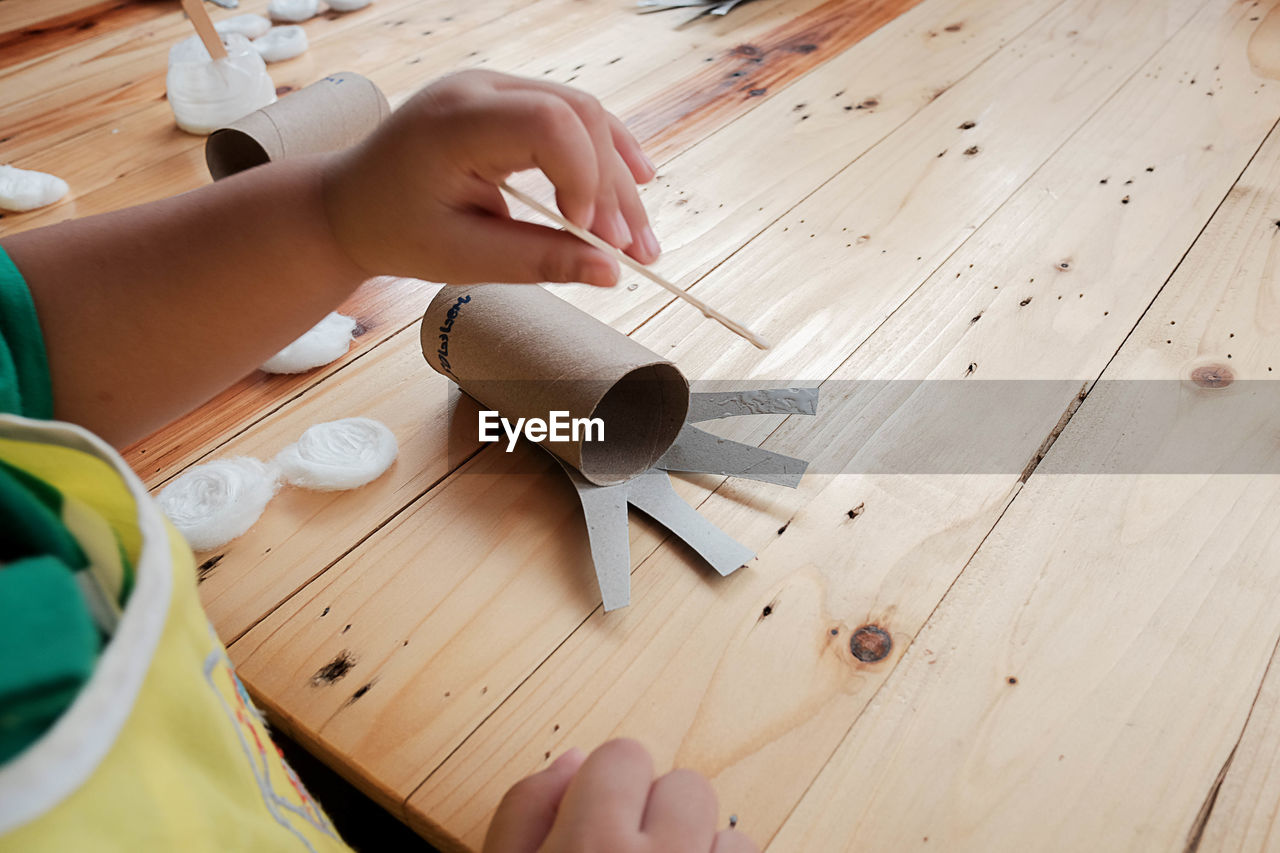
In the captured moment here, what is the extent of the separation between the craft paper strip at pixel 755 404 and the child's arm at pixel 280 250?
0.17 m

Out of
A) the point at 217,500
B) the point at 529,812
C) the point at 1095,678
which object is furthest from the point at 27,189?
the point at 1095,678

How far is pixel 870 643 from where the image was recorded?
552mm

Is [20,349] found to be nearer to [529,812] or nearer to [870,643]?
[529,812]

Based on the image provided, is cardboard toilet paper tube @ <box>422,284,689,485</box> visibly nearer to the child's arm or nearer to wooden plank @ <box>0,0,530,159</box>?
the child's arm

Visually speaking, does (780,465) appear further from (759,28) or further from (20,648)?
(759,28)

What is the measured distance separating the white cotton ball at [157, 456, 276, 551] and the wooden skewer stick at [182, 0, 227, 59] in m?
0.62

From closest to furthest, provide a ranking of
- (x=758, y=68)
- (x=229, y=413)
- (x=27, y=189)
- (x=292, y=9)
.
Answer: (x=229, y=413)
(x=27, y=189)
(x=758, y=68)
(x=292, y=9)

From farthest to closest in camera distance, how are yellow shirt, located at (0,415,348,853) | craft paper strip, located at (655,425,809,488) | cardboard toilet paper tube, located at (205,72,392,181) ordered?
cardboard toilet paper tube, located at (205,72,392,181) < craft paper strip, located at (655,425,809,488) < yellow shirt, located at (0,415,348,853)

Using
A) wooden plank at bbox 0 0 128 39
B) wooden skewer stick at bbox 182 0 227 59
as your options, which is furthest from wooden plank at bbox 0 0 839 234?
wooden plank at bbox 0 0 128 39

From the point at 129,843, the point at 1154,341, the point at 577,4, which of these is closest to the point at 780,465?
the point at 1154,341

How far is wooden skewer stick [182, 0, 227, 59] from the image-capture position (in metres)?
1.03

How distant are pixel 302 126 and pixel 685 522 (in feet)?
1.92

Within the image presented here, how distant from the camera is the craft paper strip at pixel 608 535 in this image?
23.0 inches

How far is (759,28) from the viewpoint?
130 centimetres
